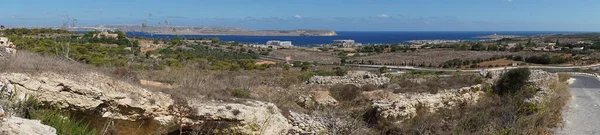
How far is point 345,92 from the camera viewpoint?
61.2 feet

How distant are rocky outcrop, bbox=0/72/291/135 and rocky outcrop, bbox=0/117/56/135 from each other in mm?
2466

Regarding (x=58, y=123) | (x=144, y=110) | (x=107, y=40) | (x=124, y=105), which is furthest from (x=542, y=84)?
(x=107, y=40)

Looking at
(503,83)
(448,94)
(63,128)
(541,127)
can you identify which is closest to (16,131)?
(63,128)

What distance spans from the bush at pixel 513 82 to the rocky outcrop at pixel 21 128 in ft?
67.2

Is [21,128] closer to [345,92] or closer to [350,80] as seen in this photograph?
[345,92]

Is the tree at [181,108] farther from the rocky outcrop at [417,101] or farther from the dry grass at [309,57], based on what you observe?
the dry grass at [309,57]

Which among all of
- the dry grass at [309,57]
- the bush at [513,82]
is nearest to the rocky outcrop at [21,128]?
the bush at [513,82]

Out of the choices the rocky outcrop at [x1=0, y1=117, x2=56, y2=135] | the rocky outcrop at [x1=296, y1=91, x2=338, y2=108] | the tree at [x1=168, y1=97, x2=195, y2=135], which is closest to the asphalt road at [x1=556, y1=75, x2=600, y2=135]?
the rocky outcrop at [x1=296, y1=91, x2=338, y2=108]

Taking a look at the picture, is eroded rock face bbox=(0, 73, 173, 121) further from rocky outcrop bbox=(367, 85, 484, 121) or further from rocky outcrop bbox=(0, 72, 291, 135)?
rocky outcrop bbox=(367, 85, 484, 121)

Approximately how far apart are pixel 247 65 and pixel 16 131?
1143 inches

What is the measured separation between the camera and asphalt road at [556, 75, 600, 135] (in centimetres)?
1355

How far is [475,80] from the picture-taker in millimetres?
22375

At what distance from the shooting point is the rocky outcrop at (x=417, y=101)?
14.5 m

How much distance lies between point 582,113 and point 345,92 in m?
10.0
